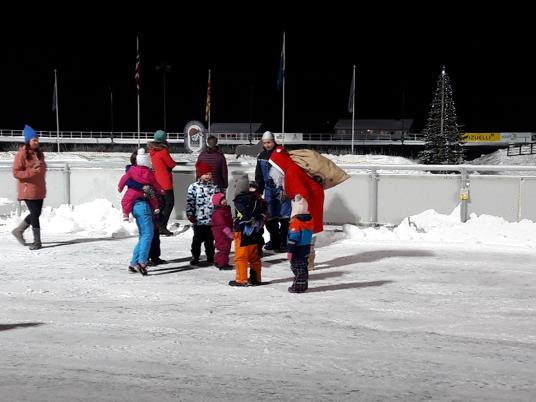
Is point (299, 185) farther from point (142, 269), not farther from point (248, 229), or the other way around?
point (142, 269)

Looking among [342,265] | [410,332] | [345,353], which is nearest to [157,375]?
[345,353]

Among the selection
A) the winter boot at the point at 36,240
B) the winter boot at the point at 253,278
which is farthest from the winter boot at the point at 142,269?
the winter boot at the point at 36,240

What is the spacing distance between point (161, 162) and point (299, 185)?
385 cm

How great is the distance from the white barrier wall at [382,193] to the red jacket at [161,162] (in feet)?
4.62

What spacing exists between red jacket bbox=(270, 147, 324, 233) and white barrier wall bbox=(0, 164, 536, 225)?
147 inches

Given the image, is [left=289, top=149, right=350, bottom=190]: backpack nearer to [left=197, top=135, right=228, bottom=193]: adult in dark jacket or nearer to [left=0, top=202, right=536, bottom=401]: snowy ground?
[left=0, top=202, right=536, bottom=401]: snowy ground

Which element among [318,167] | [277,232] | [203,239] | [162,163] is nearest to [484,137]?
[162,163]

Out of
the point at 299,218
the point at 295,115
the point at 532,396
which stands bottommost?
the point at 532,396

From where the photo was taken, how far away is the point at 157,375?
4.68 m

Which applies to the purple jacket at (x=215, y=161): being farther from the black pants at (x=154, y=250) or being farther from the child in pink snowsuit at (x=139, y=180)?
the child in pink snowsuit at (x=139, y=180)

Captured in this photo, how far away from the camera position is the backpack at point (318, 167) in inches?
357

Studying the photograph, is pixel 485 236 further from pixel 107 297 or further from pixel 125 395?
pixel 125 395

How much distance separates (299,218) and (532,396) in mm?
3381

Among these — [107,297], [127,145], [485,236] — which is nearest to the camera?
[107,297]
